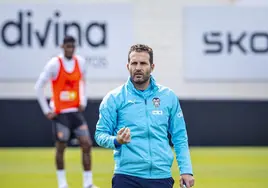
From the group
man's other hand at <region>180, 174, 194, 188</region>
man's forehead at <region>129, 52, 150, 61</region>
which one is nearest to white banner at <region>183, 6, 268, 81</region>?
man's forehead at <region>129, 52, 150, 61</region>

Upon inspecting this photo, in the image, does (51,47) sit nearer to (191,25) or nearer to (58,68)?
(191,25)

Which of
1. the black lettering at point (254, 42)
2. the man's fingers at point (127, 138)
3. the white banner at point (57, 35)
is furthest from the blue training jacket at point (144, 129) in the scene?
the black lettering at point (254, 42)

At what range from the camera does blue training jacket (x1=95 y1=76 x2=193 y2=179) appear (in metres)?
6.90

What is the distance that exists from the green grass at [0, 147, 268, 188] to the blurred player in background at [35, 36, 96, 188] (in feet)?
2.63

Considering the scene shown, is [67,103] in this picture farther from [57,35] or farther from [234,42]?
[234,42]

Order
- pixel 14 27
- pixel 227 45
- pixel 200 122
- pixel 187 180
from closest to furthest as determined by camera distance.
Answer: pixel 187 180
pixel 14 27
pixel 200 122
pixel 227 45

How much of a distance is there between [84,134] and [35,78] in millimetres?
10700

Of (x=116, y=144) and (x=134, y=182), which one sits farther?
(x=134, y=182)

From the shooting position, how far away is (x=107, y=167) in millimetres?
17312

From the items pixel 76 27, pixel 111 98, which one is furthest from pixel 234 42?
pixel 111 98

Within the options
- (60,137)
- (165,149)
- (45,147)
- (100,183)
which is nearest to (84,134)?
(60,137)

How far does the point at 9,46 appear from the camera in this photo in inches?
929

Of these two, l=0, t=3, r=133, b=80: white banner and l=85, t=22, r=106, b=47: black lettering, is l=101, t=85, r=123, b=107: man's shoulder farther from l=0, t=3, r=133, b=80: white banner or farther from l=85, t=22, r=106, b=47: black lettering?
l=85, t=22, r=106, b=47: black lettering

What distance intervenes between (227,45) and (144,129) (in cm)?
1761
